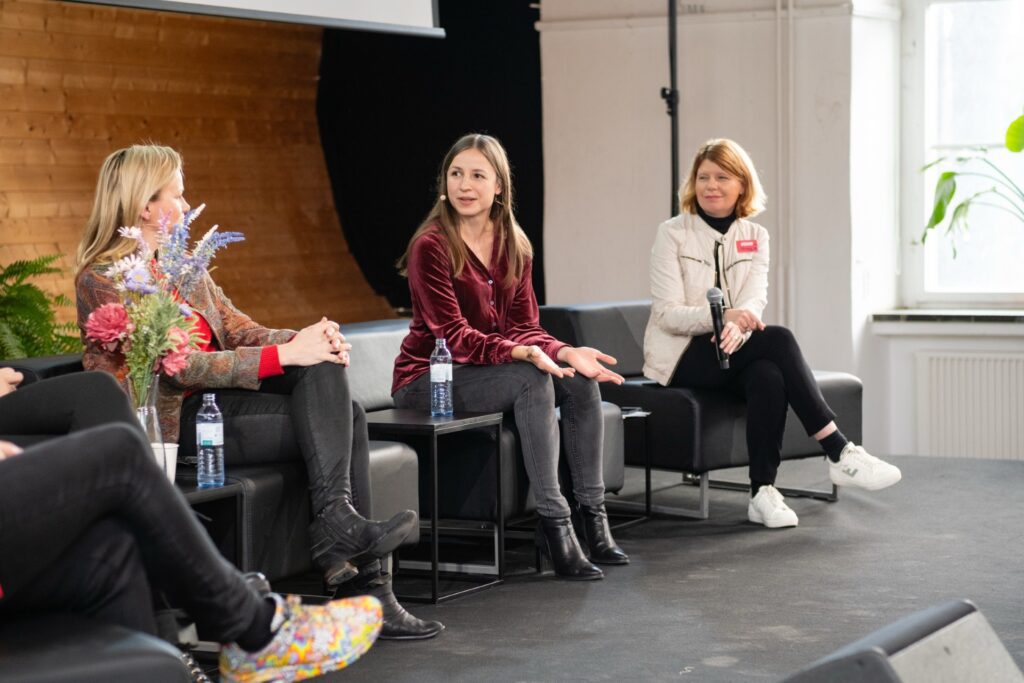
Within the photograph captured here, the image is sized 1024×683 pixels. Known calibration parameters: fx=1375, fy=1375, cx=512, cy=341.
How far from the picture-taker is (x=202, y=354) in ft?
10.9

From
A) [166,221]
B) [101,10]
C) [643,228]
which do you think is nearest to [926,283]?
[643,228]

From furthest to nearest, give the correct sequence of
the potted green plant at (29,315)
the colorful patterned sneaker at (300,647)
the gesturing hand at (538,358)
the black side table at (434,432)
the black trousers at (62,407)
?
the potted green plant at (29,315) < the gesturing hand at (538,358) < the black side table at (434,432) < the black trousers at (62,407) < the colorful patterned sneaker at (300,647)

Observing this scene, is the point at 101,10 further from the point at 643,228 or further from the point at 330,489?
the point at 330,489

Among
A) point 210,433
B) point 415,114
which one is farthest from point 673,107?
point 210,433

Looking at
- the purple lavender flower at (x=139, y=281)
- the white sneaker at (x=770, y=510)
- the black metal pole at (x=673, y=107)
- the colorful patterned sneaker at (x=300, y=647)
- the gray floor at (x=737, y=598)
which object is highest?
the black metal pole at (x=673, y=107)

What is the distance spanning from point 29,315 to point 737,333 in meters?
2.71

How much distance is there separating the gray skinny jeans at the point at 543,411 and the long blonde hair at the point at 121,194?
1000mm

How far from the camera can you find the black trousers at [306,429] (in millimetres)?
3244

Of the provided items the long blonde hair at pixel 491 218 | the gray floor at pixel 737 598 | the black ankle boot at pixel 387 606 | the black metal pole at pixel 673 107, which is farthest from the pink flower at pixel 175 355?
the black metal pole at pixel 673 107

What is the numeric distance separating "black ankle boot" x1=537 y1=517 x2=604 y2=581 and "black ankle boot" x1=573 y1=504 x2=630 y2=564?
0.49 ft

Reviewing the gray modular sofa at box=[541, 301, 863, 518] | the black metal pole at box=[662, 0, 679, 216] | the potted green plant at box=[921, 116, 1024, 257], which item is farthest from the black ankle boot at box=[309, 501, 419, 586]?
the potted green plant at box=[921, 116, 1024, 257]

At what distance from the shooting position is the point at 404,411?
12.7 ft

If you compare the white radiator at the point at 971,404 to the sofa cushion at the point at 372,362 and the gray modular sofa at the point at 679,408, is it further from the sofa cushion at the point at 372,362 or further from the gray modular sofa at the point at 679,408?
the sofa cushion at the point at 372,362

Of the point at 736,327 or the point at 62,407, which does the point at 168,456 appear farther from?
the point at 736,327
